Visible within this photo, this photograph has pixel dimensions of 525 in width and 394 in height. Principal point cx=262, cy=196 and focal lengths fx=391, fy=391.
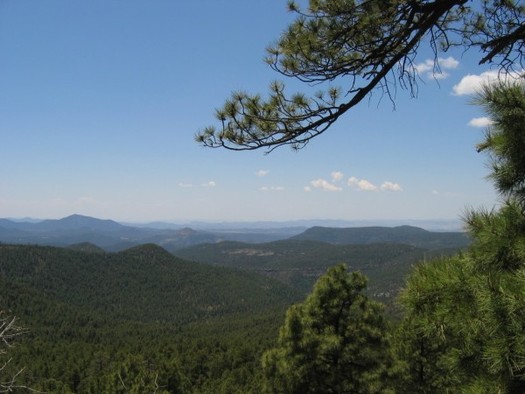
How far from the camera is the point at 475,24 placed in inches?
199

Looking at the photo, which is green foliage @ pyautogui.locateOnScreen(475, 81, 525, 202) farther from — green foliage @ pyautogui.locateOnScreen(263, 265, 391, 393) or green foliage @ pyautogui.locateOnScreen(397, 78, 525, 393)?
green foliage @ pyautogui.locateOnScreen(263, 265, 391, 393)

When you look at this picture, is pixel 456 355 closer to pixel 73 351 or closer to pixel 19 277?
pixel 73 351

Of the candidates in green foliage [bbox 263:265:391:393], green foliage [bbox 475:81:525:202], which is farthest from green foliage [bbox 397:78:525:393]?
green foliage [bbox 263:265:391:393]

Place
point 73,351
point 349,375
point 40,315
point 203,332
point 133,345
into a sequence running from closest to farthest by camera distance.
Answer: point 349,375 < point 73,351 < point 133,345 < point 203,332 < point 40,315

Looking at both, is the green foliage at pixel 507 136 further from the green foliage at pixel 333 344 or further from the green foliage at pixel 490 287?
the green foliage at pixel 333 344

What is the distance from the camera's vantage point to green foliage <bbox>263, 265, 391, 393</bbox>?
9484 millimetres

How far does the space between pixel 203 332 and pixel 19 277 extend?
397 ft

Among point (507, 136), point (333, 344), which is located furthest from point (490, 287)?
point (333, 344)

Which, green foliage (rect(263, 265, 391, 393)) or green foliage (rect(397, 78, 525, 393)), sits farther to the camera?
green foliage (rect(263, 265, 391, 393))

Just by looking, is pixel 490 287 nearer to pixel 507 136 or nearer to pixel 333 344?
pixel 507 136

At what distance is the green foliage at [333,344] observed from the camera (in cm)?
948

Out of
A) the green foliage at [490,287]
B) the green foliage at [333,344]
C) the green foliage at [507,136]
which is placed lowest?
the green foliage at [333,344]

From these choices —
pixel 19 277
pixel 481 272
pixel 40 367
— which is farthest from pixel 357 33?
pixel 19 277

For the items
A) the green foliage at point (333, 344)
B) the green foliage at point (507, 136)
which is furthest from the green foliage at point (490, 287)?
the green foliage at point (333, 344)
